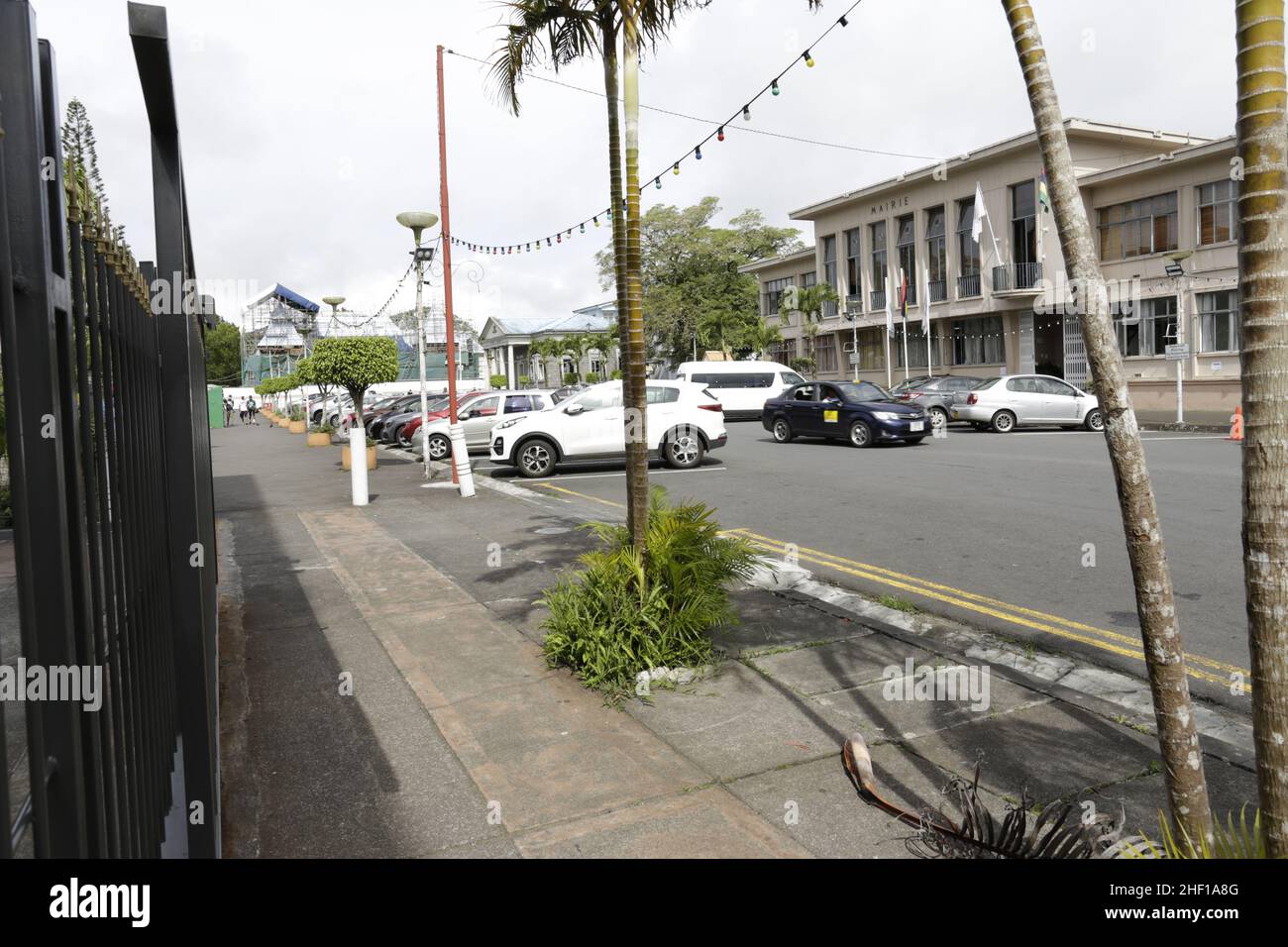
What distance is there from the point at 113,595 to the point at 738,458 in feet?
56.4

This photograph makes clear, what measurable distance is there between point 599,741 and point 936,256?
39.1 m

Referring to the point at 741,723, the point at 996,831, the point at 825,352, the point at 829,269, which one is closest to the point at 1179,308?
the point at 829,269

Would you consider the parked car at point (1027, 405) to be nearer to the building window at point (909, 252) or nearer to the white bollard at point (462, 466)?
the white bollard at point (462, 466)

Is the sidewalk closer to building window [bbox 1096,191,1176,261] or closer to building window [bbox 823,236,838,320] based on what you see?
building window [bbox 1096,191,1176,261]

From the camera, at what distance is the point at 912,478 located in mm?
14711

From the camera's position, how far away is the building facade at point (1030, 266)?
1154 inches

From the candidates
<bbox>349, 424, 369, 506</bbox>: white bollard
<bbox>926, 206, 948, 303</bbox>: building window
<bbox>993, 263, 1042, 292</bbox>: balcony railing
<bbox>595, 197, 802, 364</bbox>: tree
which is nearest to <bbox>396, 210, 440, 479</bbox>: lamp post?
<bbox>349, 424, 369, 506</bbox>: white bollard

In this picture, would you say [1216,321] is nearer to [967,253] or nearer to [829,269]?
[967,253]

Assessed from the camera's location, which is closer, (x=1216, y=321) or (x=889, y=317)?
(x=1216, y=321)

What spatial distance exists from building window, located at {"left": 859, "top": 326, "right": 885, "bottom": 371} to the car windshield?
22.6 m

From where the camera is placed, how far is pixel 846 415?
21.2 meters

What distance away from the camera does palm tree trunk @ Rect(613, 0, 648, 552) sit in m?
5.98

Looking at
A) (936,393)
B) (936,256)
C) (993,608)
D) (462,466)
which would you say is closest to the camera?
(993,608)
